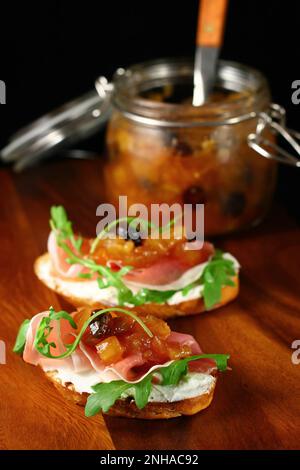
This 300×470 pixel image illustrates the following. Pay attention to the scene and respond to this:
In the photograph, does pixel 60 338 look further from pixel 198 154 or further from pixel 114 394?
pixel 198 154

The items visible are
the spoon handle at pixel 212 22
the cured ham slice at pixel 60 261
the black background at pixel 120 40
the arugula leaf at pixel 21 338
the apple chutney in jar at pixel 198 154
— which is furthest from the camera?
the black background at pixel 120 40

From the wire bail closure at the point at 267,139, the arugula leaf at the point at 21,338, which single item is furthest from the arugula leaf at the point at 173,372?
the wire bail closure at the point at 267,139

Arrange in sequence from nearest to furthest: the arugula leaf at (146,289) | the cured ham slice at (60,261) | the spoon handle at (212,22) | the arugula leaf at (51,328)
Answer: the arugula leaf at (51,328) → the arugula leaf at (146,289) → the cured ham slice at (60,261) → the spoon handle at (212,22)

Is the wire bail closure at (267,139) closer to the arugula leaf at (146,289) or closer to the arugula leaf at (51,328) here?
the arugula leaf at (146,289)

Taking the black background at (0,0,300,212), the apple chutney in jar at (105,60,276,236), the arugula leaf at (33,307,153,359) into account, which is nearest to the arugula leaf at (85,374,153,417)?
the arugula leaf at (33,307,153,359)

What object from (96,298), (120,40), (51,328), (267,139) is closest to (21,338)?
(51,328)

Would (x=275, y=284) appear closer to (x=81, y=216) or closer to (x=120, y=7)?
(x=81, y=216)
